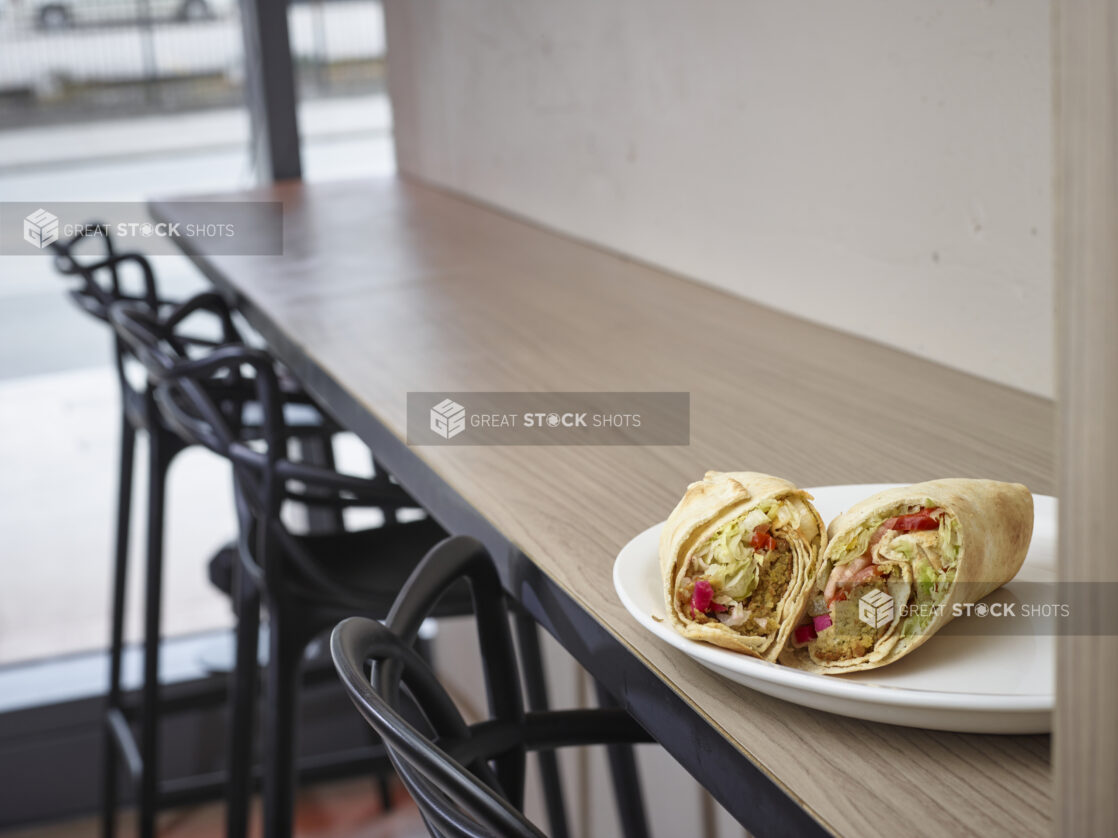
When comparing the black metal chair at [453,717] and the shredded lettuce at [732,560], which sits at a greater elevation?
the shredded lettuce at [732,560]

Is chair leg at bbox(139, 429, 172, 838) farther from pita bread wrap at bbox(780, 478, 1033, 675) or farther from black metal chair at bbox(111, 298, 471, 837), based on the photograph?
→ pita bread wrap at bbox(780, 478, 1033, 675)

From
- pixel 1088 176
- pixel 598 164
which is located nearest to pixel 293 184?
pixel 598 164

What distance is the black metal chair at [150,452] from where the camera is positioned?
1.52 metres

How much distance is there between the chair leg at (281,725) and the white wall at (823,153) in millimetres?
626

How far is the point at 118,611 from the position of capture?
1.94 meters

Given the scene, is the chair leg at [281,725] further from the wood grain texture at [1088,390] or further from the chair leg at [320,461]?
the wood grain texture at [1088,390]

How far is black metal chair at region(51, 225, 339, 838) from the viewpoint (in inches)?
60.0

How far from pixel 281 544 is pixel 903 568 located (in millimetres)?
743

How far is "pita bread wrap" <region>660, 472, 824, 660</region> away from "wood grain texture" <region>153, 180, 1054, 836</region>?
0.11 ft

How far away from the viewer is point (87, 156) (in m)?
2.20

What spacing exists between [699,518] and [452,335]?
2.46ft

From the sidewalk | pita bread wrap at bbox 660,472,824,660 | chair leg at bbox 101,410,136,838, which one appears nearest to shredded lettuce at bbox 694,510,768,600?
pita bread wrap at bbox 660,472,824,660

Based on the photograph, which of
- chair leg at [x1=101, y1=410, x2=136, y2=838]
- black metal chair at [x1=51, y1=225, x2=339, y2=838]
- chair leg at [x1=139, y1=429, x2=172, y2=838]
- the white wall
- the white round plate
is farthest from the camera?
chair leg at [x1=101, y1=410, x2=136, y2=838]

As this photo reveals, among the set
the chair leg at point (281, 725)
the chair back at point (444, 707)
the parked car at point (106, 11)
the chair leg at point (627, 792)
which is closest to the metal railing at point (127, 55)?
the parked car at point (106, 11)
